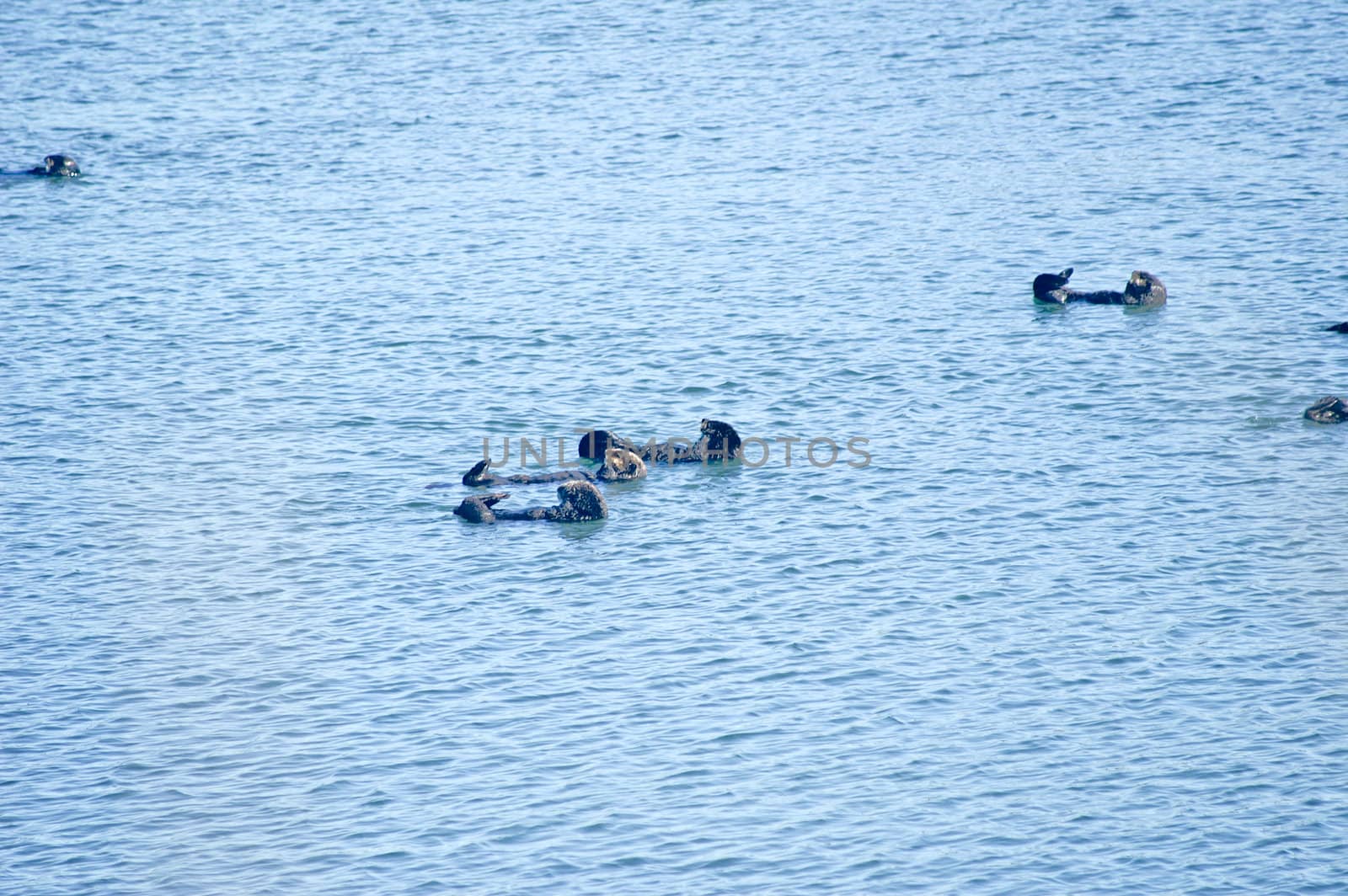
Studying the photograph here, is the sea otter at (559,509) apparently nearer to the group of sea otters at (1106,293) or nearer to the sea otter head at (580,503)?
the sea otter head at (580,503)

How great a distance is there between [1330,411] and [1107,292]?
10326 millimetres

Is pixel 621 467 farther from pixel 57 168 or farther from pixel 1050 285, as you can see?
pixel 57 168

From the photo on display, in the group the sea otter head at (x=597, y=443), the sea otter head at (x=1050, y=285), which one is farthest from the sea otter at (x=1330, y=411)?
the sea otter head at (x=597, y=443)

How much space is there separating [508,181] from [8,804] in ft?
131

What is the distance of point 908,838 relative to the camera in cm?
2223

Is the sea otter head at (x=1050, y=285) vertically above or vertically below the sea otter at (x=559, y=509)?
above

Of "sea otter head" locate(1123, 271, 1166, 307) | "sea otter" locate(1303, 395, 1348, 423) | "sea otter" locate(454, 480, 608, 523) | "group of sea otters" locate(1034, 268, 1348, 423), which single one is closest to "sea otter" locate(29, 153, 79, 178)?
"sea otter" locate(454, 480, 608, 523)

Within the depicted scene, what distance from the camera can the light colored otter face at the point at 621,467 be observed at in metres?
33.3

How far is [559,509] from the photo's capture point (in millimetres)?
31953

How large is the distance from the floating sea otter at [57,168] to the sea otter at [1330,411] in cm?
4465

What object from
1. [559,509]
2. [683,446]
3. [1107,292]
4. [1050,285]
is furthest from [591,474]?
[1107,292]

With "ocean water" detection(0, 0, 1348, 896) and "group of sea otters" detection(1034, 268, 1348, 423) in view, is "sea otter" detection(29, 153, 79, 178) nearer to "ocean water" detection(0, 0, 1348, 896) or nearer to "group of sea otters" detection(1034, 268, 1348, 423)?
"ocean water" detection(0, 0, 1348, 896)

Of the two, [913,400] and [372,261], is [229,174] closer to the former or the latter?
[372,261]

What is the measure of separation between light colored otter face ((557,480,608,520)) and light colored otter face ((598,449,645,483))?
1339mm
